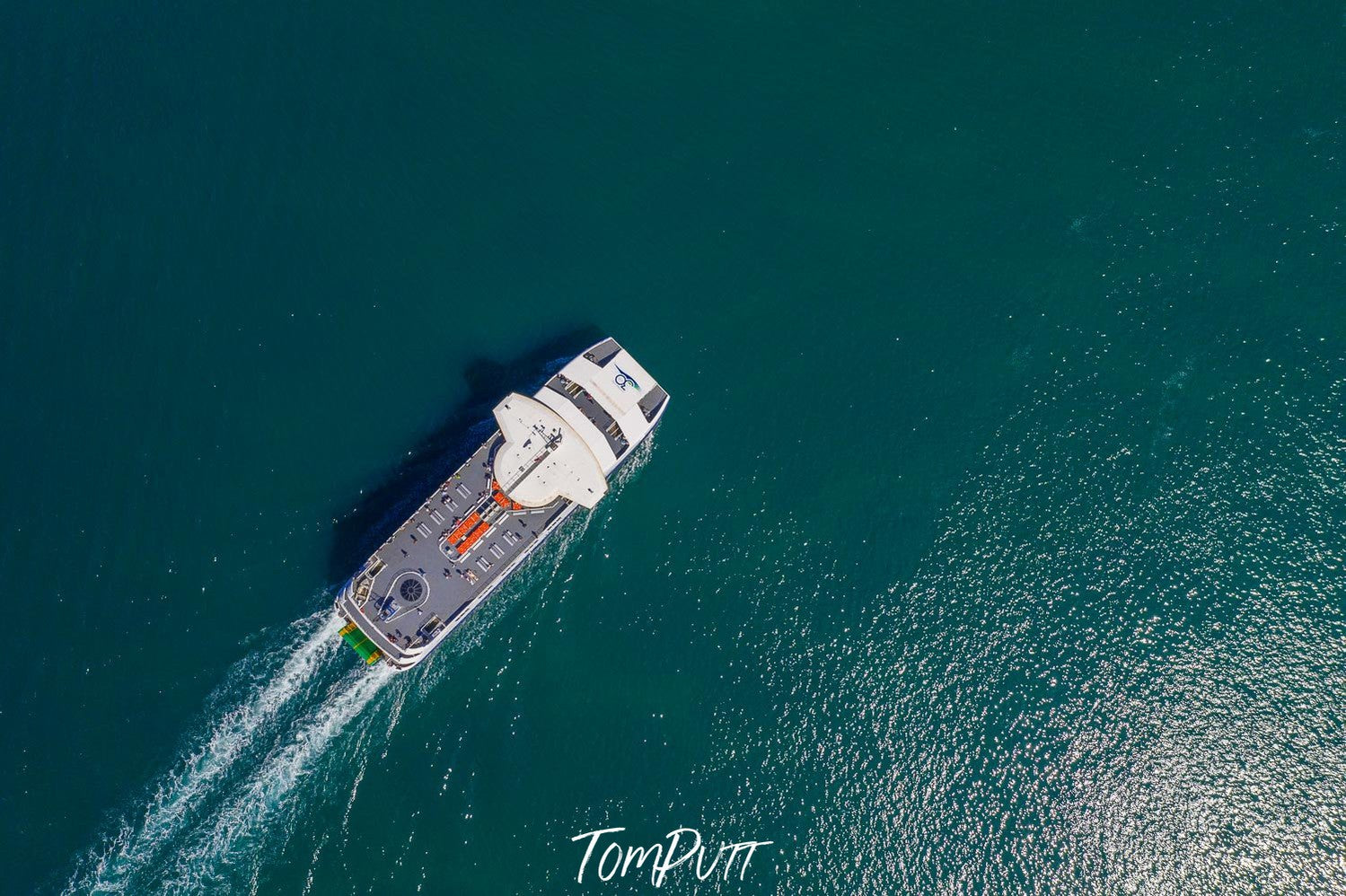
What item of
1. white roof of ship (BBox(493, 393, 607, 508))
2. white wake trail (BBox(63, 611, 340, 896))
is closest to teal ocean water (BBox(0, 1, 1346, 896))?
white wake trail (BBox(63, 611, 340, 896))

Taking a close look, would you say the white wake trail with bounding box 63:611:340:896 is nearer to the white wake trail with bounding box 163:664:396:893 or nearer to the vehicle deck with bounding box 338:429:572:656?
the white wake trail with bounding box 163:664:396:893

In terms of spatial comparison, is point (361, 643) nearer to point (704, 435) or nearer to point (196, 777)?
point (196, 777)

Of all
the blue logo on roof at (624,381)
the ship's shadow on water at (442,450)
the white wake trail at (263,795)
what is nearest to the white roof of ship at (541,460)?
the ship's shadow on water at (442,450)

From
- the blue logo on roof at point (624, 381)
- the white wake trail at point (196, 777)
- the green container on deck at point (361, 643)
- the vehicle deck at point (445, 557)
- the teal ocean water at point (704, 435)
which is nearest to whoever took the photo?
the white wake trail at point (196, 777)

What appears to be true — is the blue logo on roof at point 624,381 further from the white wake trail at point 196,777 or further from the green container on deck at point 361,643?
the white wake trail at point 196,777

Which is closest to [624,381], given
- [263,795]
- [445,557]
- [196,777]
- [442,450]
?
[442,450]

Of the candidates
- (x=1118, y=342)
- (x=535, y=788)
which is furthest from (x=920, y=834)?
(x=1118, y=342)
